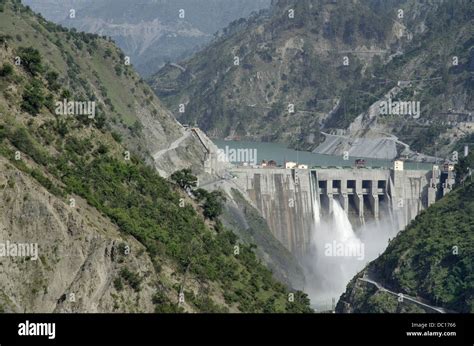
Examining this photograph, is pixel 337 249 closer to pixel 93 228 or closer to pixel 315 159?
pixel 315 159

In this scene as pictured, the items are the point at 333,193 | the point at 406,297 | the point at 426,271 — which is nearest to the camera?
the point at 406,297

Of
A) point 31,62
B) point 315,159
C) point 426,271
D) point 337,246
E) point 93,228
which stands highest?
point 31,62

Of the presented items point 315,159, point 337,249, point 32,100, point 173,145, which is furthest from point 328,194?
point 32,100

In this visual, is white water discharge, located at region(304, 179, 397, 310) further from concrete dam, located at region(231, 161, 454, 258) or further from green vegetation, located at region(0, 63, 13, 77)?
green vegetation, located at region(0, 63, 13, 77)

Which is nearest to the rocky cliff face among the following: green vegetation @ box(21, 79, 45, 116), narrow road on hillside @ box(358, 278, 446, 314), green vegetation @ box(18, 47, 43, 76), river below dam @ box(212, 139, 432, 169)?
green vegetation @ box(21, 79, 45, 116)

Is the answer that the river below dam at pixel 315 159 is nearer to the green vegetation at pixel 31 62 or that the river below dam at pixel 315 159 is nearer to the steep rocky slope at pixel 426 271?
the steep rocky slope at pixel 426 271

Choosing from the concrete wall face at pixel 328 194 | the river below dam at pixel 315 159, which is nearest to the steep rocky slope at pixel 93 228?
the concrete wall face at pixel 328 194
